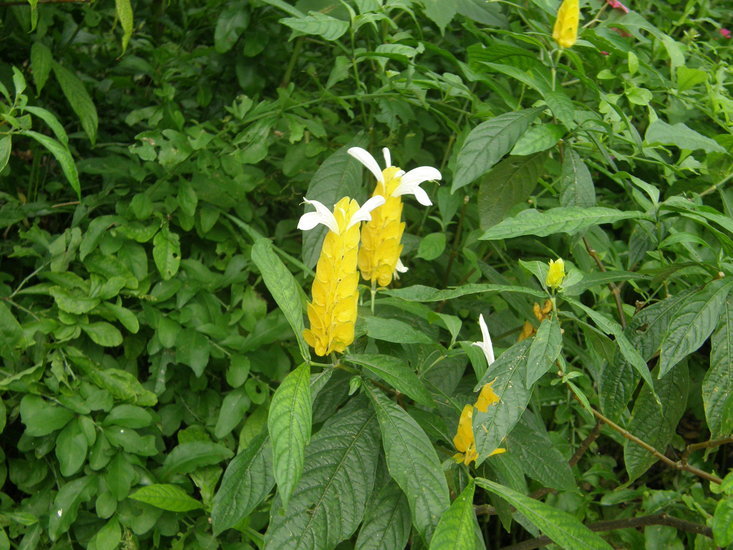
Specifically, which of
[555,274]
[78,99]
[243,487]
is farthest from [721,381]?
[78,99]

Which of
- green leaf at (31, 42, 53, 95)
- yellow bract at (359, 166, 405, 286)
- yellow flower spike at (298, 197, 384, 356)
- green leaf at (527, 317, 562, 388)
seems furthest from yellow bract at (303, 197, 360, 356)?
green leaf at (31, 42, 53, 95)

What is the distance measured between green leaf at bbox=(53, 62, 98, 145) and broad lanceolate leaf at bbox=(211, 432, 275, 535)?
3.16ft

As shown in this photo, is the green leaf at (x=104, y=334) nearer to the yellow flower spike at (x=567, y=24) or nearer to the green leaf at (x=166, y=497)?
the green leaf at (x=166, y=497)

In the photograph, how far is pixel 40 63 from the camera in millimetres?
1683

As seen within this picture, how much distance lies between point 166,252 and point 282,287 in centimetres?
70

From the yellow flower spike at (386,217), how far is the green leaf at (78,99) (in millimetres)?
831

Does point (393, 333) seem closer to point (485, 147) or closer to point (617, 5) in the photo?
point (485, 147)

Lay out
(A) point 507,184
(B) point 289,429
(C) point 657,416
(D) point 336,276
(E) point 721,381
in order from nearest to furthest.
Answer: (B) point 289,429
(D) point 336,276
(E) point 721,381
(C) point 657,416
(A) point 507,184

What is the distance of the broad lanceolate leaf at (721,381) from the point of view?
1.10 metres

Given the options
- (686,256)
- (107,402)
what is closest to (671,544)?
(686,256)

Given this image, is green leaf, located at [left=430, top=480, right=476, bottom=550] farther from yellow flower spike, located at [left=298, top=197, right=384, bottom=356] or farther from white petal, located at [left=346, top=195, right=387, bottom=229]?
white petal, located at [left=346, top=195, right=387, bottom=229]

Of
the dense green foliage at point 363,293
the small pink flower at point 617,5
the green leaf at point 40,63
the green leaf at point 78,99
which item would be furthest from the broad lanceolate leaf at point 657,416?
the green leaf at point 40,63

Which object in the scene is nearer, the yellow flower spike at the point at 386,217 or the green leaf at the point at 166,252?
the yellow flower spike at the point at 386,217

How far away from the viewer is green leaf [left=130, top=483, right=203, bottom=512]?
55.2 inches
